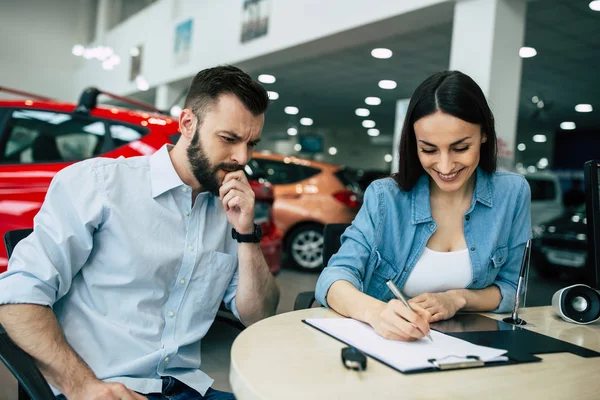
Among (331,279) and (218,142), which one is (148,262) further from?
(331,279)

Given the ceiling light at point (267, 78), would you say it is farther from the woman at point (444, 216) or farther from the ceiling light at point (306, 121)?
the woman at point (444, 216)

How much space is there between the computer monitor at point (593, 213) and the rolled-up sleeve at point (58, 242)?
134cm

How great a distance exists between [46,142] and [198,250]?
1.98 metres

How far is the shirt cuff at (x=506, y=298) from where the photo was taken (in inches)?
59.4

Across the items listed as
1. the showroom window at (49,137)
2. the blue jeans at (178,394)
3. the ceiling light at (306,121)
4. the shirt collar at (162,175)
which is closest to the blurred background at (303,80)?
the showroom window at (49,137)

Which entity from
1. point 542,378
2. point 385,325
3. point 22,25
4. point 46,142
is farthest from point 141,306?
point 22,25

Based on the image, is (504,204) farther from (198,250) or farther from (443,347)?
(198,250)

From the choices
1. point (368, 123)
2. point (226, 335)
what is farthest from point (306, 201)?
point (368, 123)


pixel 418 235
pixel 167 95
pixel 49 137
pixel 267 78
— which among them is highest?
pixel 267 78

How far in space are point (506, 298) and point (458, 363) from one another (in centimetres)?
68

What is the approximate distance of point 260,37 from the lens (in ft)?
26.5

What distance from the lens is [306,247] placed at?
6.20 metres

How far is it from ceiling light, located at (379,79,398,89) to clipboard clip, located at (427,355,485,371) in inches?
392

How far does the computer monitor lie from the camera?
1.41 metres
